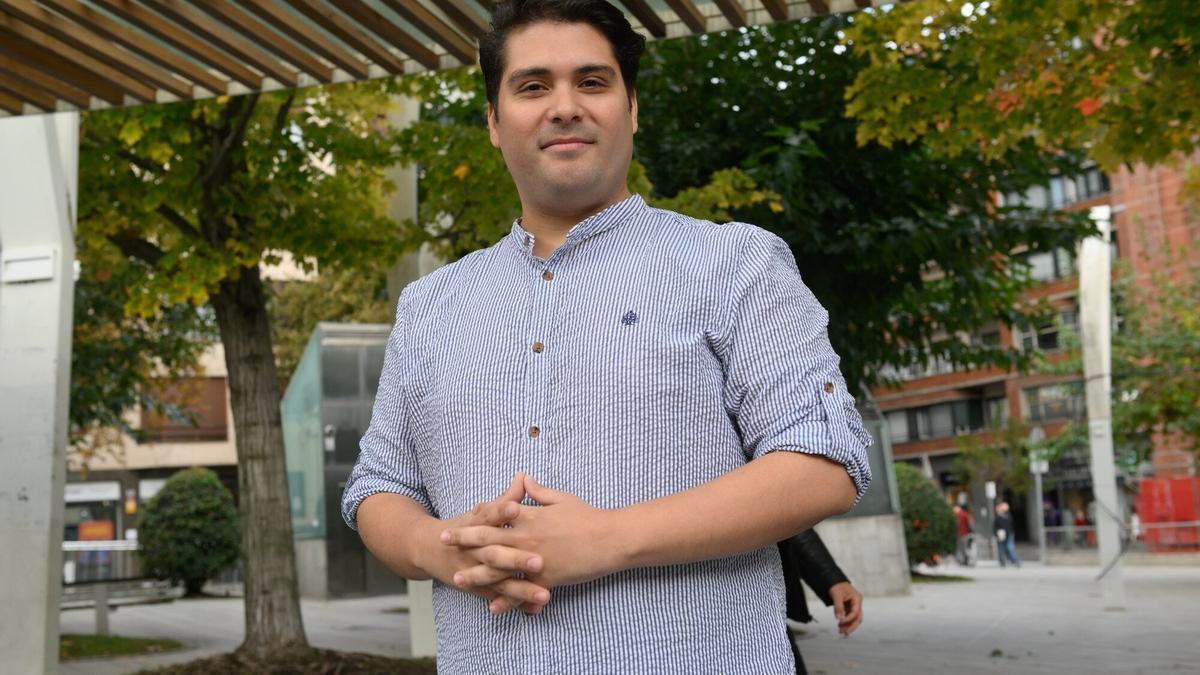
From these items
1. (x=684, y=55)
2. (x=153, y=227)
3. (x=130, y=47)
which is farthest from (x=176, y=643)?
(x=130, y=47)

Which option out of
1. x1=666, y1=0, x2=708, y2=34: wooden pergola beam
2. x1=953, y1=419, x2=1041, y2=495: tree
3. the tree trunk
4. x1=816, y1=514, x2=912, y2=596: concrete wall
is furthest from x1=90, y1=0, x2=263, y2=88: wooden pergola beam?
x1=953, y1=419, x2=1041, y2=495: tree

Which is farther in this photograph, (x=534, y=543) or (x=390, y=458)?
(x=390, y=458)

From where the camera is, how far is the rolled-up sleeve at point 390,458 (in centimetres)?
200

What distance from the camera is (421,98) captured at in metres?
11.3

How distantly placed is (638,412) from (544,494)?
0.20 metres

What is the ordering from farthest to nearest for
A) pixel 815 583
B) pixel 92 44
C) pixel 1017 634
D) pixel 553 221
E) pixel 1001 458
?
pixel 1001 458, pixel 1017 634, pixel 92 44, pixel 815 583, pixel 553 221

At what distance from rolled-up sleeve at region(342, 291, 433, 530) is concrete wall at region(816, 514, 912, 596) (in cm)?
1929

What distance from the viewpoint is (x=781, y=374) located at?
1.74 metres

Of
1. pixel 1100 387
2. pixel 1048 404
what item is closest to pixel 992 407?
pixel 1048 404

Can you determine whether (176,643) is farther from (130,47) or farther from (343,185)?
(130,47)

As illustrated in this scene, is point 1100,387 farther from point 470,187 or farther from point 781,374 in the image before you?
point 781,374

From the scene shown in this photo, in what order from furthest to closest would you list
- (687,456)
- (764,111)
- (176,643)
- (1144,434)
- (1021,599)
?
(1144,434)
(1021,599)
(176,643)
(764,111)
(687,456)

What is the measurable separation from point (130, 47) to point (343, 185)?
6.23 metres

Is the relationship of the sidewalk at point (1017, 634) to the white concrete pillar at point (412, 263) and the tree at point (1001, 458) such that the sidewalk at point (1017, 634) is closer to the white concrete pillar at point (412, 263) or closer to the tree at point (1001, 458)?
the white concrete pillar at point (412, 263)
